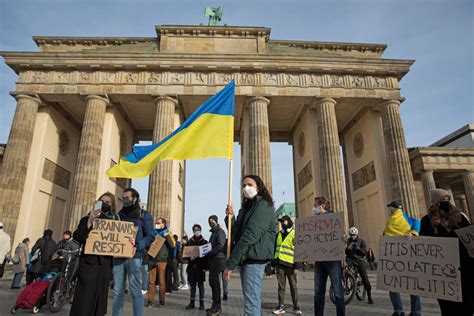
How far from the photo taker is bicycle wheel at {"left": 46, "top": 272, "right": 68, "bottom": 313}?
5.74m

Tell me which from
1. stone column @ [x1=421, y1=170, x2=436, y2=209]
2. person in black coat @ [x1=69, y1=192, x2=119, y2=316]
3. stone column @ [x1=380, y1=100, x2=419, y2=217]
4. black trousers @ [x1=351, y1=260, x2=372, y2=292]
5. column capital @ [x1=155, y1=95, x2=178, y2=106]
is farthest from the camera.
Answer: stone column @ [x1=421, y1=170, x2=436, y2=209]

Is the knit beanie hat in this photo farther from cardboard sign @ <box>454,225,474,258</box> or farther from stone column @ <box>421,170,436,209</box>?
stone column @ <box>421,170,436,209</box>

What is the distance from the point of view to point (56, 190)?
20.5 meters

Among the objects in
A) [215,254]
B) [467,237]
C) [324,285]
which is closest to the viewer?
[467,237]

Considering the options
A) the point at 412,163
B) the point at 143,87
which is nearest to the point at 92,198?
the point at 143,87

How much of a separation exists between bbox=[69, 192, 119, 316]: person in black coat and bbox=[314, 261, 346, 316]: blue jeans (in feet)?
9.30

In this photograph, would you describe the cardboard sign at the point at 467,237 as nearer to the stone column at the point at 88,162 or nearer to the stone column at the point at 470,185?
the stone column at the point at 88,162

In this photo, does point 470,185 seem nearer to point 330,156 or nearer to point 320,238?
point 330,156

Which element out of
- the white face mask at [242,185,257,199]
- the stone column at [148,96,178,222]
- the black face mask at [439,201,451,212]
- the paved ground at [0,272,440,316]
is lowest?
the paved ground at [0,272,440,316]

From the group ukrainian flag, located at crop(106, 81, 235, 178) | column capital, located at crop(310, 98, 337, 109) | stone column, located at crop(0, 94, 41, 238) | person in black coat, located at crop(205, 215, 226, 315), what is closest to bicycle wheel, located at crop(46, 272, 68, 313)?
ukrainian flag, located at crop(106, 81, 235, 178)

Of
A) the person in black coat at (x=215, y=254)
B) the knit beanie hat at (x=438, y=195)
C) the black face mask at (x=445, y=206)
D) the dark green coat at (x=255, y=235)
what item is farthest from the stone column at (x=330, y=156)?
the dark green coat at (x=255, y=235)

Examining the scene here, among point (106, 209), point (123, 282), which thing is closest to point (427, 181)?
point (123, 282)

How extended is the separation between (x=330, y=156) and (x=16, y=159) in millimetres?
19018

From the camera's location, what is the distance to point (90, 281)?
3.39 meters
